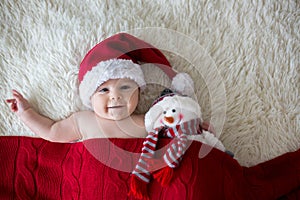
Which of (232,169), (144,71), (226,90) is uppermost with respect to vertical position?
(144,71)

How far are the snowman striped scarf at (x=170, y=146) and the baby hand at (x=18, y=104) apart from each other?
0.45m

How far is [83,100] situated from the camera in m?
1.08

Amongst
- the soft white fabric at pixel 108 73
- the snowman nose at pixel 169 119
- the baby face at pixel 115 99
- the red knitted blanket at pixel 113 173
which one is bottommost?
the red knitted blanket at pixel 113 173

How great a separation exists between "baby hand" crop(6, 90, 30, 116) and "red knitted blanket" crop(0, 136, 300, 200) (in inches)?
3.8

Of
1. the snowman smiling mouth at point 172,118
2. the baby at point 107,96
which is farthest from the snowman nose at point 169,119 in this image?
the baby at point 107,96

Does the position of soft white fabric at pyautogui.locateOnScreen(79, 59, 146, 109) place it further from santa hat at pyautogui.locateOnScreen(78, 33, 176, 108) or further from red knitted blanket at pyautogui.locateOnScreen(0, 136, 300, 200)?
red knitted blanket at pyautogui.locateOnScreen(0, 136, 300, 200)

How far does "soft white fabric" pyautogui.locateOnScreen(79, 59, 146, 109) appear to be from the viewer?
1003mm

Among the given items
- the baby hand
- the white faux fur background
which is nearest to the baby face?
the white faux fur background

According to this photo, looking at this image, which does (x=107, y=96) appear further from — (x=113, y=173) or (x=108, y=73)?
(x=113, y=173)

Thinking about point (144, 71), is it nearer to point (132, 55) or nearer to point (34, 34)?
point (132, 55)

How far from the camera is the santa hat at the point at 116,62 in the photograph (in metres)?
1.01

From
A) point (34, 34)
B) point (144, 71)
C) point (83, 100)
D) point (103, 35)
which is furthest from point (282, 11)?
point (34, 34)

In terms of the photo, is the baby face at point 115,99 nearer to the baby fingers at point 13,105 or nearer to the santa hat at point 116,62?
the santa hat at point 116,62

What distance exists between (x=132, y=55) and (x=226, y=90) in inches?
14.0
